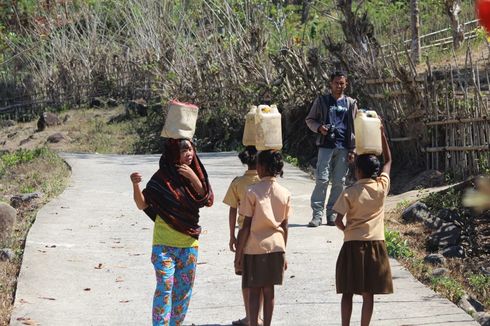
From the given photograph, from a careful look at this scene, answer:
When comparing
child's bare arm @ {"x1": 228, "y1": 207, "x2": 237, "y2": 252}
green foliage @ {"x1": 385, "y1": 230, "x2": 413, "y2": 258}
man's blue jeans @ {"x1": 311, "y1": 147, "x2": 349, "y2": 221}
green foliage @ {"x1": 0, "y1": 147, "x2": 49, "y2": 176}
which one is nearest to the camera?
child's bare arm @ {"x1": 228, "y1": 207, "x2": 237, "y2": 252}

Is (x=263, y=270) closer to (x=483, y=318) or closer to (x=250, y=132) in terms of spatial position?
(x=250, y=132)

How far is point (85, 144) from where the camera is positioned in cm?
2253

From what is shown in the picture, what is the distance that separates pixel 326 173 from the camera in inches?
381

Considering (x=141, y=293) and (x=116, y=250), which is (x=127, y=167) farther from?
(x=141, y=293)

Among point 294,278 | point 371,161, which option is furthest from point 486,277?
point 371,161

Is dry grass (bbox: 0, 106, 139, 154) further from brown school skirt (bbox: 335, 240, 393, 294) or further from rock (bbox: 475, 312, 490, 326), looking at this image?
brown school skirt (bbox: 335, 240, 393, 294)

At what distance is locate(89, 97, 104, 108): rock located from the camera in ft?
85.3

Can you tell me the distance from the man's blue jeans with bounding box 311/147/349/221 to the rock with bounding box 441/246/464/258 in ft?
5.04

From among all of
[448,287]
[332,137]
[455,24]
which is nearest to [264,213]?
[448,287]

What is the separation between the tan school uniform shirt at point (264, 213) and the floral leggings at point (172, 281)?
1.25 feet

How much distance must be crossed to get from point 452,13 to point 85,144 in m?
9.22

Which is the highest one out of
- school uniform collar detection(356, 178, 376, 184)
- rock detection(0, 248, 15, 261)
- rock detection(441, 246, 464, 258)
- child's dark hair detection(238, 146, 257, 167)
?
child's dark hair detection(238, 146, 257, 167)

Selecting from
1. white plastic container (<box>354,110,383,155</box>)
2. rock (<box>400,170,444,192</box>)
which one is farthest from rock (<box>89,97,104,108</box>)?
white plastic container (<box>354,110,383,155</box>)

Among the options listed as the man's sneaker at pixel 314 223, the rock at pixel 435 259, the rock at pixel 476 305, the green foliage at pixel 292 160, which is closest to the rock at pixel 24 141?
the green foliage at pixel 292 160
